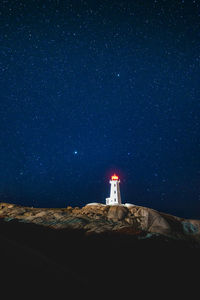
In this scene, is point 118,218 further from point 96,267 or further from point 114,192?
point 114,192

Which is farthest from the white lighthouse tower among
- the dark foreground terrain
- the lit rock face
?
the dark foreground terrain

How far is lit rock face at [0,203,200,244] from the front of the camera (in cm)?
2770

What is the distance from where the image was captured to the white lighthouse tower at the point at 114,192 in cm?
5572

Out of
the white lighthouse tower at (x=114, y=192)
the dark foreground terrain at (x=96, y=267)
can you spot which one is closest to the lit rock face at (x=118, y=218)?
the dark foreground terrain at (x=96, y=267)

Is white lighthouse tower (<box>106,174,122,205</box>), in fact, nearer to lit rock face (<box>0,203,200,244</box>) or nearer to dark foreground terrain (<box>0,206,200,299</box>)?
lit rock face (<box>0,203,200,244</box>)

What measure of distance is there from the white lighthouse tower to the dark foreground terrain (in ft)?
102

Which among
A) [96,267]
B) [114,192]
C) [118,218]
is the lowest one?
[96,267]

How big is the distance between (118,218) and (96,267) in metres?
21.9

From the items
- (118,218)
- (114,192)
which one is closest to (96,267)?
(118,218)

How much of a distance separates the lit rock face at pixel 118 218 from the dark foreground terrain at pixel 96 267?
191 inches

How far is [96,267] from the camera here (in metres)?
12.1

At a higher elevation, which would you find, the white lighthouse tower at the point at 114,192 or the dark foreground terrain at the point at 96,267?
the white lighthouse tower at the point at 114,192

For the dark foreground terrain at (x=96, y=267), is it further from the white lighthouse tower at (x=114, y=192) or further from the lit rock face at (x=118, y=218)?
the white lighthouse tower at (x=114, y=192)

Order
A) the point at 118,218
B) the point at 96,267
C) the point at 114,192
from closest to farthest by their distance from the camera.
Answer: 1. the point at 96,267
2. the point at 118,218
3. the point at 114,192
